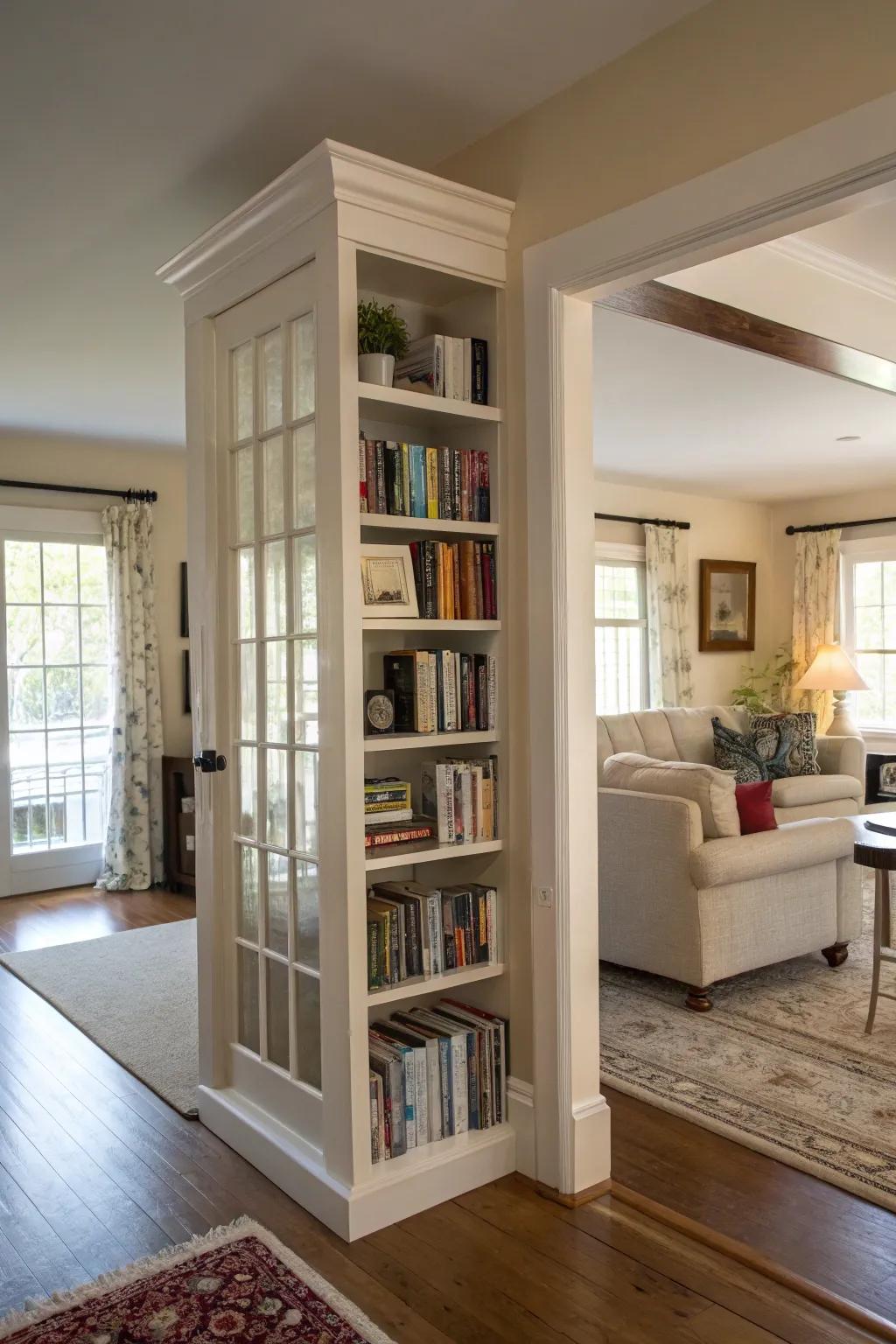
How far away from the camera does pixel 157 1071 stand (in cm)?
342

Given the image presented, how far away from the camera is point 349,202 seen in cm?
241

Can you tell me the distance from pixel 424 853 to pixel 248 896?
62 centimetres

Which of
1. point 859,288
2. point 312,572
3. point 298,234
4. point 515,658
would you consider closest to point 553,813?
point 515,658

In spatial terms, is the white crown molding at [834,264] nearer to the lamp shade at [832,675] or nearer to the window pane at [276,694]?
the window pane at [276,694]

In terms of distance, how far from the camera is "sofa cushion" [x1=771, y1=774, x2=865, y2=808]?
6383mm

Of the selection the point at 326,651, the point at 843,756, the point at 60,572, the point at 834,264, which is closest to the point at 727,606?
the point at 843,756

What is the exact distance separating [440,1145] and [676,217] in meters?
2.26

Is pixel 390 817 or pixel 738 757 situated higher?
pixel 390 817

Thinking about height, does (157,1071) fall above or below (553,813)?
below

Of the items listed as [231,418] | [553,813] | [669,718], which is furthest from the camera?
[669,718]

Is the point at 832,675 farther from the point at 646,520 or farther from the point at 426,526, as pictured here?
the point at 426,526

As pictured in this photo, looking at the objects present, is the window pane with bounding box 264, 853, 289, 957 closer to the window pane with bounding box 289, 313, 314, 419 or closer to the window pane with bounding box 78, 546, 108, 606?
the window pane with bounding box 289, 313, 314, 419

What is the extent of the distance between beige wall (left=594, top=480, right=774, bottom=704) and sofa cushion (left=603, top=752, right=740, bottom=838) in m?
3.64

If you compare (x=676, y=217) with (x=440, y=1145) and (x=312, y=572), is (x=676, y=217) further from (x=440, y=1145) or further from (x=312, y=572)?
(x=440, y=1145)
